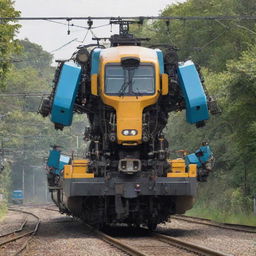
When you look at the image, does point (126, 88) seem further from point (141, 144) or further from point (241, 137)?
point (241, 137)

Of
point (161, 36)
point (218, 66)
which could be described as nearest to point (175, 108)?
point (218, 66)

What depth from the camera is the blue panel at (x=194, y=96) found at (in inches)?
798

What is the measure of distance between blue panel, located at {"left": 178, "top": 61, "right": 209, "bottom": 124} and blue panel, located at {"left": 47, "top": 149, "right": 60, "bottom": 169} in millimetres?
6170

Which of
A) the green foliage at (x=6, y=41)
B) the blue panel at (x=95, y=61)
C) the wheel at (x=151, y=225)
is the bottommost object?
the wheel at (x=151, y=225)

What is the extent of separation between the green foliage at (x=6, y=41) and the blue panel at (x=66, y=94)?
1459cm

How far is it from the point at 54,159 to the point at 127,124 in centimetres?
650

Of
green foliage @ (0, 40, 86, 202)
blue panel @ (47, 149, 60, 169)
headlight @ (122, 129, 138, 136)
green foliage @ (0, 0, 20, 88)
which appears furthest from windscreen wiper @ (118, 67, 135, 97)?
green foliage @ (0, 40, 86, 202)

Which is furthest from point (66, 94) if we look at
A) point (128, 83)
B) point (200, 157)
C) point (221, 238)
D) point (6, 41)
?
point (6, 41)

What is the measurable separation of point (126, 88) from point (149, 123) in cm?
111

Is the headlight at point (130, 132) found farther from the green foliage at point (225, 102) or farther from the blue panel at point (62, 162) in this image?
the green foliage at point (225, 102)

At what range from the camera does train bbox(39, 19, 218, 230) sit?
1927cm

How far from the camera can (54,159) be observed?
2536 cm

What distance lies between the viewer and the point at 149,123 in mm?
20156

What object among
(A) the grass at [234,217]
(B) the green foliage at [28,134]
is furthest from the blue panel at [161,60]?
(B) the green foliage at [28,134]
